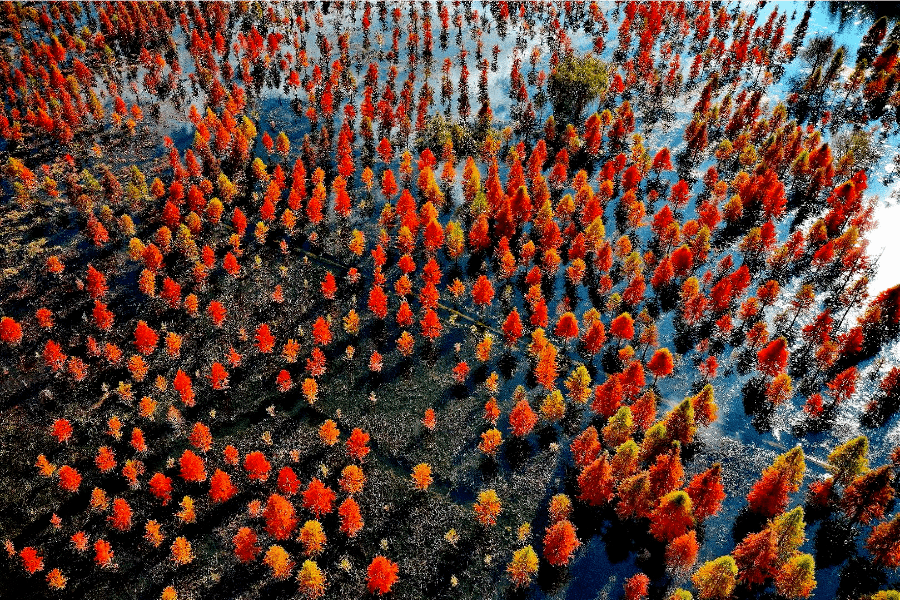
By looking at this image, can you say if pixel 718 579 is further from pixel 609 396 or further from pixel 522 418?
pixel 522 418

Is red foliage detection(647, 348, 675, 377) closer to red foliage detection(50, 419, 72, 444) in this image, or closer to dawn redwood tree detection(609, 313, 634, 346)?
dawn redwood tree detection(609, 313, 634, 346)

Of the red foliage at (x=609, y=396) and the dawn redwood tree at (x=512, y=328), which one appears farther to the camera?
the dawn redwood tree at (x=512, y=328)

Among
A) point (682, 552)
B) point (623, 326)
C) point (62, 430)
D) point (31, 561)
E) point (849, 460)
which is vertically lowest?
point (31, 561)

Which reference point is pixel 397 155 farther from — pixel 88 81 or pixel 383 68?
pixel 88 81

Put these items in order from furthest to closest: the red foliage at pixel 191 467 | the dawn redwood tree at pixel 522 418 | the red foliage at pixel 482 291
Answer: the red foliage at pixel 482 291
the dawn redwood tree at pixel 522 418
the red foliage at pixel 191 467

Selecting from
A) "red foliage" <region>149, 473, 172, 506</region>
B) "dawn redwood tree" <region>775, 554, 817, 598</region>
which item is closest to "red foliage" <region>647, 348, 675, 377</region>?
"dawn redwood tree" <region>775, 554, 817, 598</region>

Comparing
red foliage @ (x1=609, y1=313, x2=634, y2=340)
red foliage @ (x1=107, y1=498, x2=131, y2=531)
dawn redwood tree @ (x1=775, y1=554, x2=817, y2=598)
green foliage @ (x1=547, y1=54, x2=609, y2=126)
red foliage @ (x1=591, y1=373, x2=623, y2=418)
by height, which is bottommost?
red foliage @ (x1=107, y1=498, x2=131, y2=531)

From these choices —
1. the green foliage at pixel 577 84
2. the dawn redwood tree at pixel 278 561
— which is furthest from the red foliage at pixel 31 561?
the green foliage at pixel 577 84

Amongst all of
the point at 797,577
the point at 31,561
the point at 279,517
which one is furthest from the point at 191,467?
the point at 797,577

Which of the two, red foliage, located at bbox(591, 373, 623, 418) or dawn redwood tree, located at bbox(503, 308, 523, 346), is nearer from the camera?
red foliage, located at bbox(591, 373, 623, 418)

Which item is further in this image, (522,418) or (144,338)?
(144,338)

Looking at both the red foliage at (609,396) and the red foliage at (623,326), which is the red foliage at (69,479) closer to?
the red foliage at (609,396)
